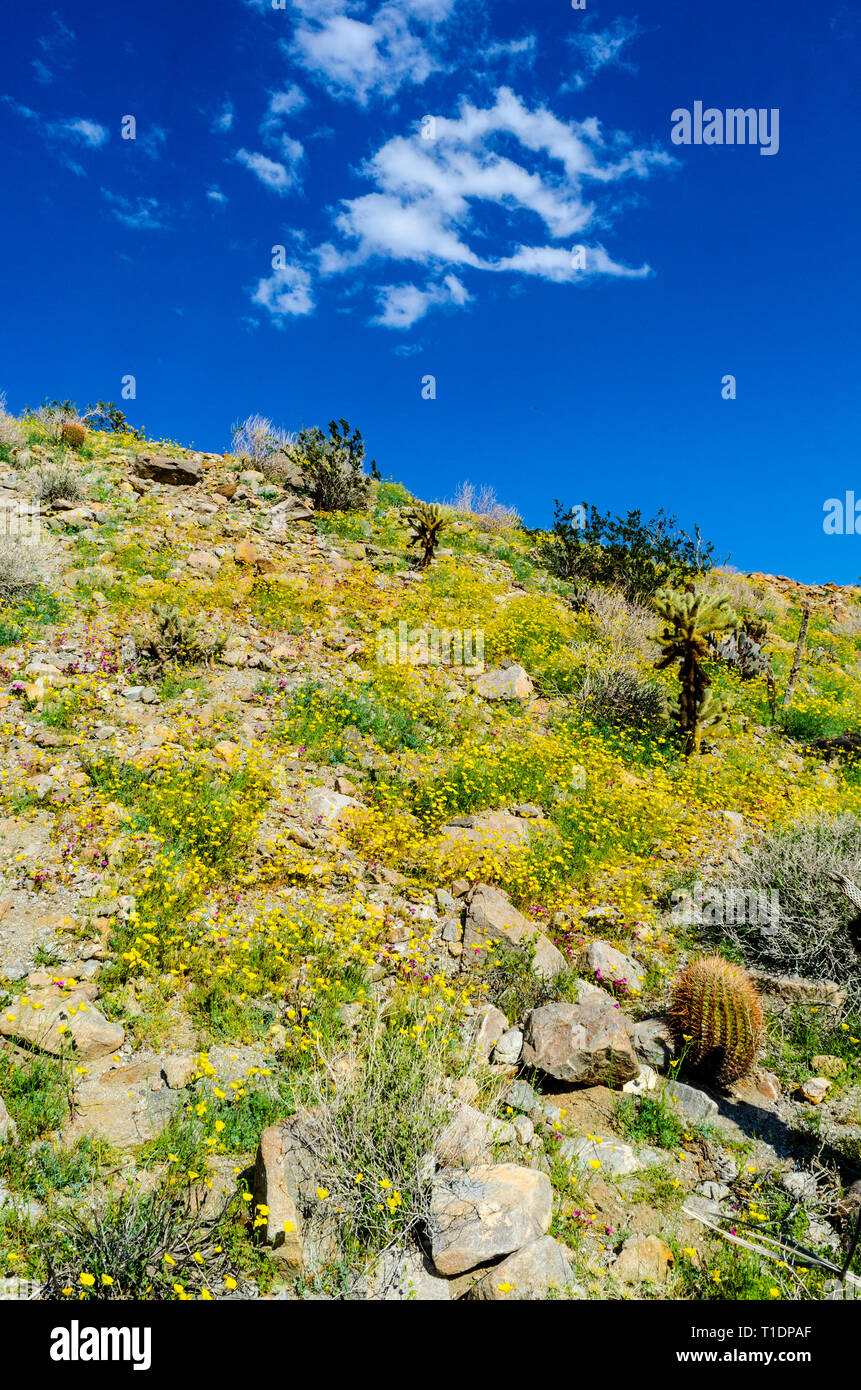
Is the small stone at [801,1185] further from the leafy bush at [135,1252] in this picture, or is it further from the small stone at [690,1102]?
the leafy bush at [135,1252]

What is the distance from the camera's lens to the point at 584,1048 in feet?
14.2

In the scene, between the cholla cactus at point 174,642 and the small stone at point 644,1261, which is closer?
the small stone at point 644,1261

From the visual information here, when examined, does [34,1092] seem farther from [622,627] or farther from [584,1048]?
[622,627]

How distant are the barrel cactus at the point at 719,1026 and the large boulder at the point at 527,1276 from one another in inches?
75.0

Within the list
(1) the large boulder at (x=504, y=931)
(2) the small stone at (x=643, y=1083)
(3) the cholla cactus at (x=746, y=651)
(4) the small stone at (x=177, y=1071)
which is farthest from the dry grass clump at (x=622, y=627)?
(4) the small stone at (x=177, y=1071)

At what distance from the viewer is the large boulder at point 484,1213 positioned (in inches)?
114

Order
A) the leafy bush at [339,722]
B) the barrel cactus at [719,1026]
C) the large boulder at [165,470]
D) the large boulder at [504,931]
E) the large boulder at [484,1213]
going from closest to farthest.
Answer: the large boulder at [484,1213], the barrel cactus at [719,1026], the large boulder at [504,931], the leafy bush at [339,722], the large boulder at [165,470]

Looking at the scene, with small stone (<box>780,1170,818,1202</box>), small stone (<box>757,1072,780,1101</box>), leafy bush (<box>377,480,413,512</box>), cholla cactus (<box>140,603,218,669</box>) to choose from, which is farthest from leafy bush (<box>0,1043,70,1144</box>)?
leafy bush (<box>377,480,413,512</box>)

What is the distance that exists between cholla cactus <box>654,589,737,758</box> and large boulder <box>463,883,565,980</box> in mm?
5657

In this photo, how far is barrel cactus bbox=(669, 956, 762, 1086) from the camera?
14.6 ft

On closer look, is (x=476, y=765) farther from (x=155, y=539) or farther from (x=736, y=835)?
(x=155, y=539)

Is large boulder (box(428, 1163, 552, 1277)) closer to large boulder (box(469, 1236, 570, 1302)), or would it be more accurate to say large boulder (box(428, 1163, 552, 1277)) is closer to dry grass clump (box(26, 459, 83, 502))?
large boulder (box(469, 1236, 570, 1302))

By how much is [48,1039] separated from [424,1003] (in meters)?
2.40
